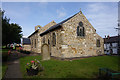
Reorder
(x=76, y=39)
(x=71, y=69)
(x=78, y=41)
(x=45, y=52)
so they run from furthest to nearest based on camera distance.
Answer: (x=78, y=41), (x=76, y=39), (x=45, y=52), (x=71, y=69)

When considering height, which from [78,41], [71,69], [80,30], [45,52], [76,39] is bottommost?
[71,69]

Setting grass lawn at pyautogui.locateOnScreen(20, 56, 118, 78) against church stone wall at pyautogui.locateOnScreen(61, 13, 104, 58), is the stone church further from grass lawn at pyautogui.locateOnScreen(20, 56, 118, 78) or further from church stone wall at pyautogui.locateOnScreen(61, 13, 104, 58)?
grass lawn at pyautogui.locateOnScreen(20, 56, 118, 78)

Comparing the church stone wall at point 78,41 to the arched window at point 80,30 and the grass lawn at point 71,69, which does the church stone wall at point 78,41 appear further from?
the grass lawn at point 71,69

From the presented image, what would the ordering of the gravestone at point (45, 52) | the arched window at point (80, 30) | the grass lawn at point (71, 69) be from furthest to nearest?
the arched window at point (80, 30) → the gravestone at point (45, 52) → the grass lawn at point (71, 69)

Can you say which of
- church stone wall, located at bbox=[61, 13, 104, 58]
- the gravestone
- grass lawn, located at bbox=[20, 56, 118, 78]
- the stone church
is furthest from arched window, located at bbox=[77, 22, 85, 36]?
grass lawn, located at bbox=[20, 56, 118, 78]

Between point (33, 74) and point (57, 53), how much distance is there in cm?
854

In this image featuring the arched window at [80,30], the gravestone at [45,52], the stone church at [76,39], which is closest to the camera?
the gravestone at [45,52]

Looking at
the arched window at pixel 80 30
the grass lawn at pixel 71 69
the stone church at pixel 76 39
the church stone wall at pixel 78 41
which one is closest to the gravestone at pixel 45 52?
the stone church at pixel 76 39

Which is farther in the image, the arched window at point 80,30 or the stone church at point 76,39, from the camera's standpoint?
the arched window at point 80,30

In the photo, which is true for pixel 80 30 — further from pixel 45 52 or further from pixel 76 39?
pixel 45 52

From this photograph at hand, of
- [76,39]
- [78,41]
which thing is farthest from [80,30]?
[78,41]

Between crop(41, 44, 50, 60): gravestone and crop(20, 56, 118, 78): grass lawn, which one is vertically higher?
crop(41, 44, 50, 60): gravestone

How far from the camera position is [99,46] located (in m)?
17.7

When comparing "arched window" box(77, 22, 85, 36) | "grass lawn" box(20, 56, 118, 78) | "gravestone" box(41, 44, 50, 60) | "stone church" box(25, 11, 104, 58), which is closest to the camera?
"grass lawn" box(20, 56, 118, 78)
